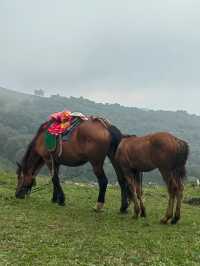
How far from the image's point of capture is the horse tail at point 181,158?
12.8 meters

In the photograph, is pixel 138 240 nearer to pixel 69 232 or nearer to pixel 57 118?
pixel 69 232

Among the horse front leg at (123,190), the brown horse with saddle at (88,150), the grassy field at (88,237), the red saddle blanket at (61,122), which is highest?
the red saddle blanket at (61,122)

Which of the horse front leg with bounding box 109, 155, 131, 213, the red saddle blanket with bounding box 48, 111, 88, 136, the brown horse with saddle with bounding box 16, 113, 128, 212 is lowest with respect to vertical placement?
the horse front leg with bounding box 109, 155, 131, 213

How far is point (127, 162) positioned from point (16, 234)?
4515 millimetres

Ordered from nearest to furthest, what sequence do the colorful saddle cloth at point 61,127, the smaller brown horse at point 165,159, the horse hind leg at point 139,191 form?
the smaller brown horse at point 165,159 → the horse hind leg at point 139,191 → the colorful saddle cloth at point 61,127

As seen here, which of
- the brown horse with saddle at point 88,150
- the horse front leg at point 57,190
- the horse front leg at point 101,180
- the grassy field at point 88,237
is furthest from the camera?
the horse front leg at point 57,190

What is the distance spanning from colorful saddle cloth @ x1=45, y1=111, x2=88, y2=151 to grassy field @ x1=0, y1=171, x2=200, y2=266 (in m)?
2.19

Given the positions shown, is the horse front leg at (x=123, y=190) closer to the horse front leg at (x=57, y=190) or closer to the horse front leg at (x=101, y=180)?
the horse front leg at (x=101, y=180)

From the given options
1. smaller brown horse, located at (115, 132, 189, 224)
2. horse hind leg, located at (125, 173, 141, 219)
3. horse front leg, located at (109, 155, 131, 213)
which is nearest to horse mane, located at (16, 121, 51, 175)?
horse front leg, located at (109, 155, 131, 213)

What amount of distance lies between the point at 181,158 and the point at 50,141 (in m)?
5.26

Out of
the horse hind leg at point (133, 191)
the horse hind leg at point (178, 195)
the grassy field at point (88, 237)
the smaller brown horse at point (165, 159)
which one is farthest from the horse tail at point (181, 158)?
the horse hind leg at point (133, 191)

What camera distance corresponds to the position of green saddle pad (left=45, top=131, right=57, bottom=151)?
16156 mm

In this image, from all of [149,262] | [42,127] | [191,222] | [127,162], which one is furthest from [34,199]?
[149,262]

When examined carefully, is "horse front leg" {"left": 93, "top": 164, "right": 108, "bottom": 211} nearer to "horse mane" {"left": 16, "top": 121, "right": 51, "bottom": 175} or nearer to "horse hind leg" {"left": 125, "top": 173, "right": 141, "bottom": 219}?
"horse hind leg" {"left": 125, "top": 173, "right": 141, "bottom": 219}
